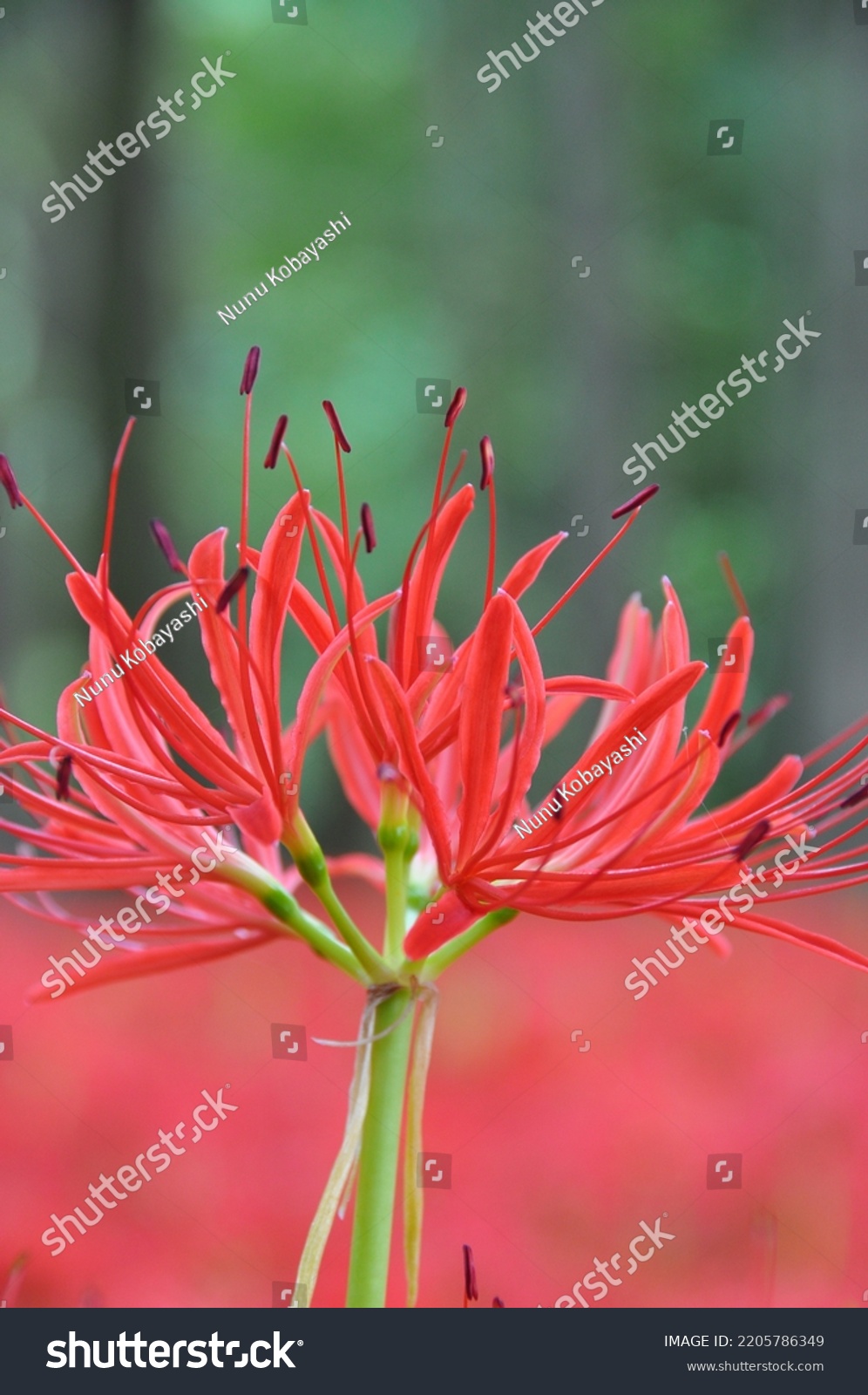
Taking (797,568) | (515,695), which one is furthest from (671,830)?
(797,568)

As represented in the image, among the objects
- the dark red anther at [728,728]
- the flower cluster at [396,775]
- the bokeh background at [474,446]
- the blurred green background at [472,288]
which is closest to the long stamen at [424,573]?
the flower cluster at [396,775]

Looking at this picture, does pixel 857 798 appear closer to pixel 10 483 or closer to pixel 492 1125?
pixel 10 483

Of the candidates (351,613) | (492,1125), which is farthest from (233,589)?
(492,1125)

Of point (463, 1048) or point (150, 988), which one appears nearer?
point (463, 1048)

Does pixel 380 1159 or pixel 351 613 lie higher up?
pixel 351 613
